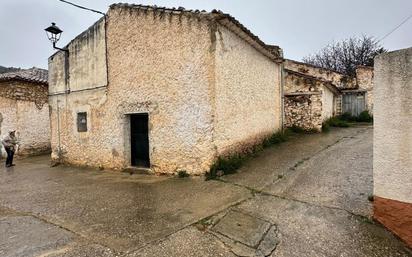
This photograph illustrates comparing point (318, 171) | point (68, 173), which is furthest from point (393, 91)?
point (68, 173)

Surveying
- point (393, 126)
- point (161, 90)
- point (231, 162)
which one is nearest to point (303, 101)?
point (231, 162)

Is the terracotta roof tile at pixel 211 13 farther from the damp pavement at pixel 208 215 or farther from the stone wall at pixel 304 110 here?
the stone wall at pixel 304 110

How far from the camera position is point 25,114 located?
1333 centimetres

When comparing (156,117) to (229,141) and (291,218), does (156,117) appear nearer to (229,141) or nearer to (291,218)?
(229,141)

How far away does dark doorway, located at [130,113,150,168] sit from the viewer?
8047 mm

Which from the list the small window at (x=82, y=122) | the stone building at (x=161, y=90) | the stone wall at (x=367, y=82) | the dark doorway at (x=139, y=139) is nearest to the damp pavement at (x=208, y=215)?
the dark doorway at (x=139, y=139)

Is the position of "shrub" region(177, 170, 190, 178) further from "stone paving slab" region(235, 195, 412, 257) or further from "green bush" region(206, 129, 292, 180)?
"stone paving slab" region(235, 195, 412, 257)

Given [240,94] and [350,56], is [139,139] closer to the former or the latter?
[240,94]

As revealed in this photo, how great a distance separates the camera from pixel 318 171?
6.32 m

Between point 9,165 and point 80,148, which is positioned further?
point 9,165

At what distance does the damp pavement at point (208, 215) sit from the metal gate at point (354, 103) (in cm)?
1305

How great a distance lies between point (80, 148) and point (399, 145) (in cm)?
949

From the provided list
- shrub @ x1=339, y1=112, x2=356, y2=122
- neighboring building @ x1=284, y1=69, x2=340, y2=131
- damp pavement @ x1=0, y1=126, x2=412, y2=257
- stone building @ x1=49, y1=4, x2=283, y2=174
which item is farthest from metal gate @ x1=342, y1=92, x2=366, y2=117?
damp pavement @ x1=0, y1=126, x2=412, y2=257

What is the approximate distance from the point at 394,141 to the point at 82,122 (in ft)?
30.5
